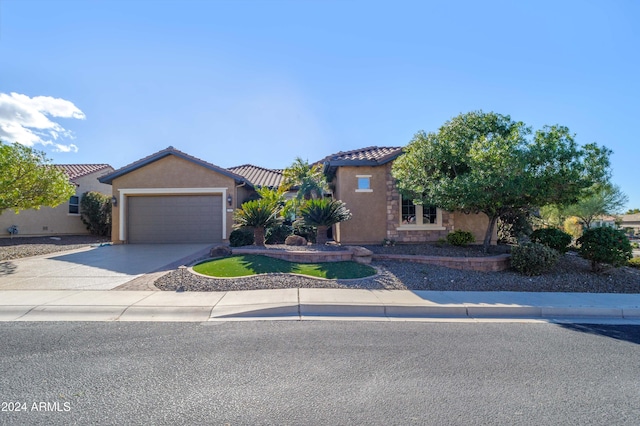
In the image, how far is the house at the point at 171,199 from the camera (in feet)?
52.4

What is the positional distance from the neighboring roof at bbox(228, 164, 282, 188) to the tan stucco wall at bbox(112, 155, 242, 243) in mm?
3239

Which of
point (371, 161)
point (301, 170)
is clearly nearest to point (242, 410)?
point (371, 161)

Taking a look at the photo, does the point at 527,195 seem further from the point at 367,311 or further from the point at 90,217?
the point at 90,217

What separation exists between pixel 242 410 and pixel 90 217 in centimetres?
2284

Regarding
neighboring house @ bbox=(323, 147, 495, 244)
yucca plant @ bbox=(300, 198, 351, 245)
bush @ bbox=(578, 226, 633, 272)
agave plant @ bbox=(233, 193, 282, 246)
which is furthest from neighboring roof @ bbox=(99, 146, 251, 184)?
bush @ bbox=(578, 226, 633, 272)

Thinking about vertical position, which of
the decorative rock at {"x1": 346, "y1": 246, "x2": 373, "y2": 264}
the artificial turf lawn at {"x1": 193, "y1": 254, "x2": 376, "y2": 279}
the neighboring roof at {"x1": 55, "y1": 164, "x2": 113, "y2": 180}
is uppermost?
the neighboring roof at {"x1": 55, "y1": 164, "x2": 113, "y2": 180}

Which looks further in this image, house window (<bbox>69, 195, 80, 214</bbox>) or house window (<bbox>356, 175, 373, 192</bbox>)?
house window (<bbox>69, 195, 80, 214</bbox>)

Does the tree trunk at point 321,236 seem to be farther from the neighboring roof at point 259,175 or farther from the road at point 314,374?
the neighboring roof at point 259,175

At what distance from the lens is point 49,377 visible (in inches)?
147

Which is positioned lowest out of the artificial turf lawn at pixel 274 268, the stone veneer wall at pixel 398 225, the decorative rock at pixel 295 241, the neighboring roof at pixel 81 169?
the artificial turf lawn at pixel 274 268

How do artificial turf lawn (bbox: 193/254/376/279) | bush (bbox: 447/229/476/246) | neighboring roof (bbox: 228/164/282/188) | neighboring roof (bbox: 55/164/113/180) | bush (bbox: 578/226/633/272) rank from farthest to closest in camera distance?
1. neighboring roof (bbox: 55/164/113/180)
2. neighboring roof (bbox: 228/164/282/188)
3. bush (bbox: 447/229/476/246)
4. bush (bbox: 578/226/633/272)
5. artificial turf lawn (bbox: 193/254/376/279)

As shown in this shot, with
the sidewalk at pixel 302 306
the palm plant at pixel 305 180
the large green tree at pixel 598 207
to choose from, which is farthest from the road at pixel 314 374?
the large green tree at pixel 598 207

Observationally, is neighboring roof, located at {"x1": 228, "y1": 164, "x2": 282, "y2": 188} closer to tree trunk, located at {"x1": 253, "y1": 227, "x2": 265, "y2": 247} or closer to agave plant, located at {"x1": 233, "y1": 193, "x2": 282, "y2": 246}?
agave plant, located at {"x1": 233, "y1": 193, "x2": 282, "y2": 246}

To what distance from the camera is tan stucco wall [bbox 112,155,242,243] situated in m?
16.0
